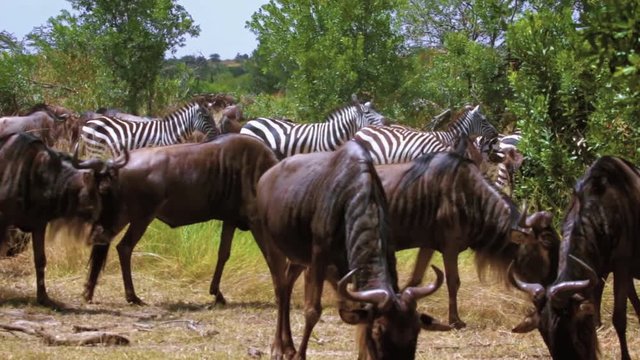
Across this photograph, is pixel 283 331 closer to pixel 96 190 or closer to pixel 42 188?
pixel 96 190

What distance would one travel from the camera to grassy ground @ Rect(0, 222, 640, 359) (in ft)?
25.4

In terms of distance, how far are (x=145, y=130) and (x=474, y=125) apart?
5.19 meters

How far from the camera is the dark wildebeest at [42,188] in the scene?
9586 mm

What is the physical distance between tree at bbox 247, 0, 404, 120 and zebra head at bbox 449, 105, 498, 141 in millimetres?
2229

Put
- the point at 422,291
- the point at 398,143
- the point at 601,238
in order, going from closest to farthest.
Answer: the point at 422,291
the point at 601,238
the point at 398,143

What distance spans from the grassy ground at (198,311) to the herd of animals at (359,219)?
0.33m

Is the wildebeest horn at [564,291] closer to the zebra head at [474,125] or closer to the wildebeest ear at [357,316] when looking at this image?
the wildebeest ear at [357,316]

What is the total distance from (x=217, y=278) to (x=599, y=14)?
18.7ft

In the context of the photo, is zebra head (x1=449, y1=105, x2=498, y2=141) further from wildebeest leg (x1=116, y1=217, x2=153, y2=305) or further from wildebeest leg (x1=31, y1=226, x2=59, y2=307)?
wildebeest leg (x1=31, y1=226, x2=59, y2=307)

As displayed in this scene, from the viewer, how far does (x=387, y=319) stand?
5320 millimetres

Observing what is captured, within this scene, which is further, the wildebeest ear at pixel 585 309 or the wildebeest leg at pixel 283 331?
the wildebeest leg at pixel 283 331

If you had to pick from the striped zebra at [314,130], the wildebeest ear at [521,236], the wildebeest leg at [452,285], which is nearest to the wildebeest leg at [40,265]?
the wildebeest leg at [452,285]

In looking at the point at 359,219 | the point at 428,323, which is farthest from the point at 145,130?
the point at 428,323

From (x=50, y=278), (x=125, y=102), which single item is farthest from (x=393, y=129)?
(x=125, y=102)
